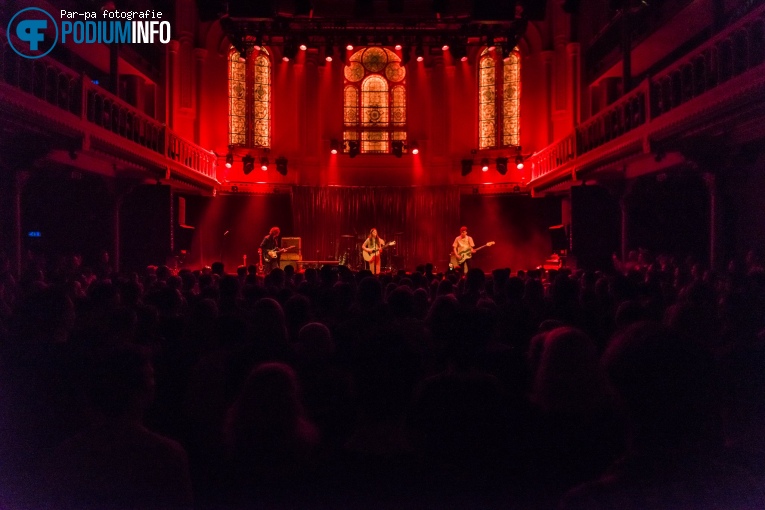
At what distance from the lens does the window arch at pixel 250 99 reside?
64.7ft

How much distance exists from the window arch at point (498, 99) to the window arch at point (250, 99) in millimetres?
6940

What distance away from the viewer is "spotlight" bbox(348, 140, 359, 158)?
20.1m

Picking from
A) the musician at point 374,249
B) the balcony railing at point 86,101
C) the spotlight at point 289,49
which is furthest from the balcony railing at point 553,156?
the balcony railing at point 86,101

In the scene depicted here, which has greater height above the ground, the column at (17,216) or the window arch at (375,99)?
the window arch at (375,99)

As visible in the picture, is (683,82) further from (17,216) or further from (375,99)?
(375,99)

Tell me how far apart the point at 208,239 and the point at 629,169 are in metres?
12.3

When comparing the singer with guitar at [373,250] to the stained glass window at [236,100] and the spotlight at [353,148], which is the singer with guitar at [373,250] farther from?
the stained glass window at [236,100]

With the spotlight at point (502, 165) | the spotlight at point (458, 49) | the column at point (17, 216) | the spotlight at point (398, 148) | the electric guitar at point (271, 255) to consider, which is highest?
the spotlight at point (458, 49)

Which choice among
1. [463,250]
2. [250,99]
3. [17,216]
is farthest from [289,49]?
[17,216]

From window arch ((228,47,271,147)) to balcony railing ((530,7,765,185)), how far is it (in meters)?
9.67

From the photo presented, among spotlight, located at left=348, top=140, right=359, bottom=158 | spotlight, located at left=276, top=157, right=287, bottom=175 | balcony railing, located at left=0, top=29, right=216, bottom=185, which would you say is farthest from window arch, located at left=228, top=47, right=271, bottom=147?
balcony railing, located at left=0, top=29, right=216, bottom=185

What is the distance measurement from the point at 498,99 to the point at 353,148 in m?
4.94

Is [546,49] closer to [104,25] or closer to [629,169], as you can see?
[629,169]

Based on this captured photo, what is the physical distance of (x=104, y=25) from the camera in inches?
421
